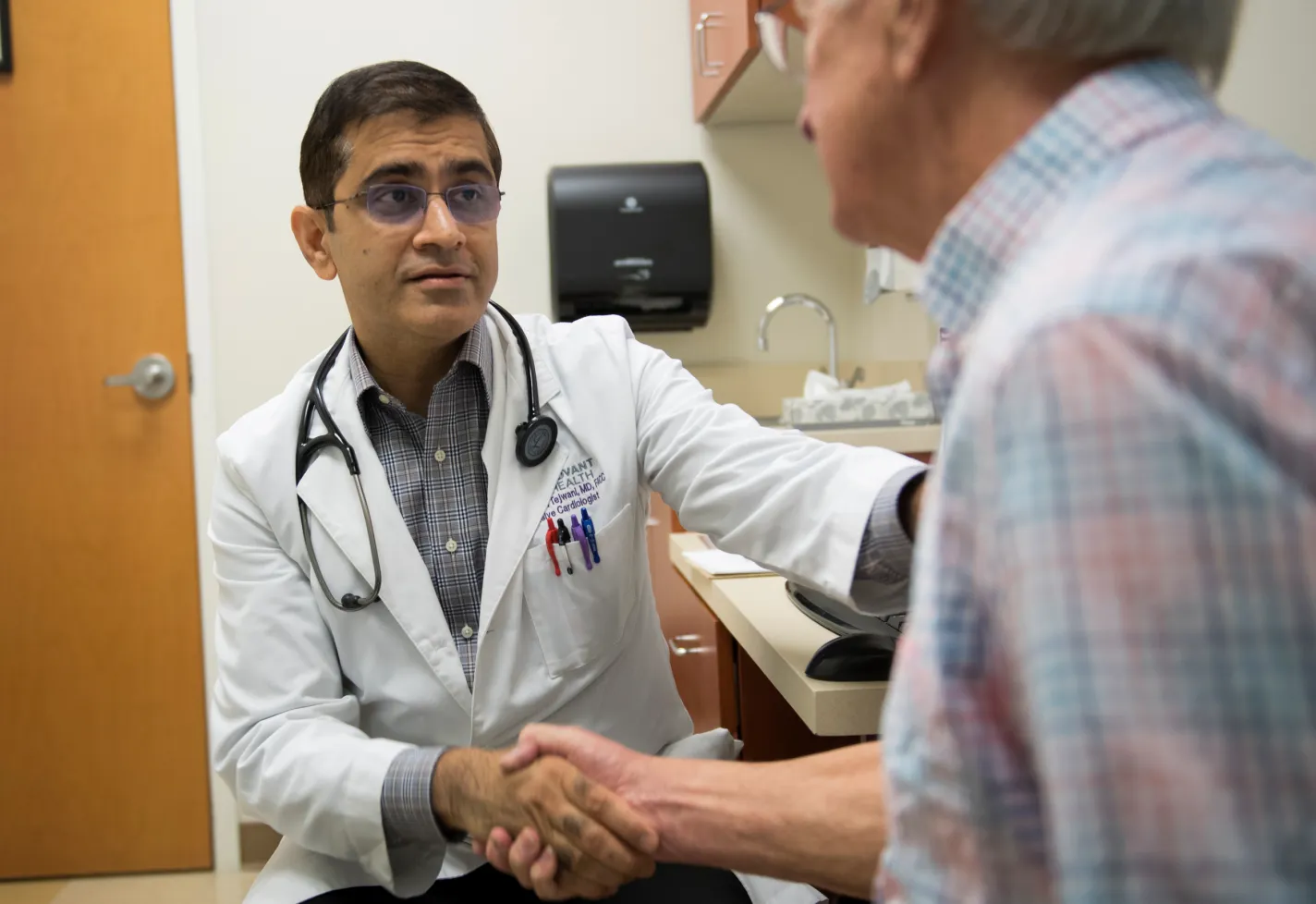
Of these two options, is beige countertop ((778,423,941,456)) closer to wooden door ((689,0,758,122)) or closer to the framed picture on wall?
wooden door ((689,0,758,122))

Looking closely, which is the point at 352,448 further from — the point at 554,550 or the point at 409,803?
the point at 409,803

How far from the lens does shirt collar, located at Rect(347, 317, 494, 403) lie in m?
1.44

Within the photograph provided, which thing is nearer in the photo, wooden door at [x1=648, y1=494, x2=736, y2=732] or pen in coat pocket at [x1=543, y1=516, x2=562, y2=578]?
pen in coat pocket at [x1=543, y1=516, x2=562, y2=578]

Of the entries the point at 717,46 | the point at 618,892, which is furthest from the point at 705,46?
the point at 618,892

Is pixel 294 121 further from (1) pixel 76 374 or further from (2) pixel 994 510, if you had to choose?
(2) pixel 994 510

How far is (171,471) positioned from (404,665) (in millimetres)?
1785

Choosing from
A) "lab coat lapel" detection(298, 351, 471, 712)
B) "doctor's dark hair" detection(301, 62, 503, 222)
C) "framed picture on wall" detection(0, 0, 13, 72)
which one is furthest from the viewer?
"framed picture on wall" detection(0, 0, 13, 72)

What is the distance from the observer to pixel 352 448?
1.39 m

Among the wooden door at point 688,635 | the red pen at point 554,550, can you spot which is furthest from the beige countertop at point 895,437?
the red pen at point 554,550

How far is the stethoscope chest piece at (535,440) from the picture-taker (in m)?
1.38

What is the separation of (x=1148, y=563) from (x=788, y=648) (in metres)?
0.74

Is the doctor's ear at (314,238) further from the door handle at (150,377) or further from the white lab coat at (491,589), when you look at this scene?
the door handle at (150,377)

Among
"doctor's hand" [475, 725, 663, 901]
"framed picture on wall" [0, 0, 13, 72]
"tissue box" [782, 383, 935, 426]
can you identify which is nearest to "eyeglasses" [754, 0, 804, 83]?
"doctor's hand" [475, 725, 663, 901]

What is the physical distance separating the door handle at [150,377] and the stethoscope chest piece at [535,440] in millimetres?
1763
